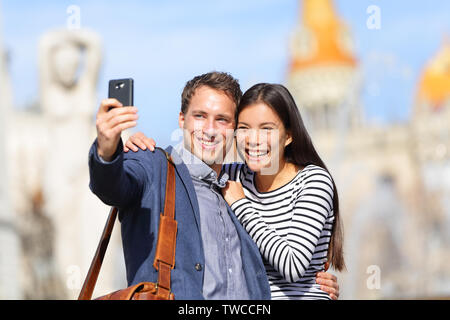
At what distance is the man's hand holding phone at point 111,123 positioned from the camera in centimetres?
204

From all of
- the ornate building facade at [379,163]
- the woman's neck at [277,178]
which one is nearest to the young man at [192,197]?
the woman's neck at [277,178]

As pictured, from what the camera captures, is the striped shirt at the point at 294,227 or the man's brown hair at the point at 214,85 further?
the man's brown hair at the point at 214,85

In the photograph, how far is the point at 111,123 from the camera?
2039mm

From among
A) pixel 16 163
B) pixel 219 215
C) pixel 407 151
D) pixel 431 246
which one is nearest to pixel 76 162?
pixel 16 163

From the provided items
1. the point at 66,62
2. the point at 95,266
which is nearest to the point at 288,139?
the point at 95,266

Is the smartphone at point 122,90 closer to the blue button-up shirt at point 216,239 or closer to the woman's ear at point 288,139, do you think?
the blue button-up shirt at point 216,239

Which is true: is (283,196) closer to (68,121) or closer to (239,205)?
(239,205)

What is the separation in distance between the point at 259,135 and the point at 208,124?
0.63 feet

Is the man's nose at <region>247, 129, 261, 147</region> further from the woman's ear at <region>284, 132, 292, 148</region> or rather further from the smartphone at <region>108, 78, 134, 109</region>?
the smartphone at <region>108, 78, 134, 109</region>

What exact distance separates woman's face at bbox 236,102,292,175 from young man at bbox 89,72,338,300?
0.05m

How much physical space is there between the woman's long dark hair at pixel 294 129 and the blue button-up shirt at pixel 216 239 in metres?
0.25

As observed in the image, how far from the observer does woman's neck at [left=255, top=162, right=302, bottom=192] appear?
259cm

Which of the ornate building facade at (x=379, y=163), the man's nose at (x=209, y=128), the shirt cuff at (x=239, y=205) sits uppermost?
the man's nose at (x=209, y=128)
